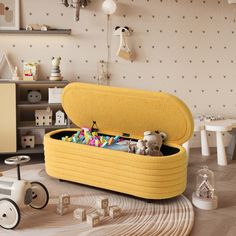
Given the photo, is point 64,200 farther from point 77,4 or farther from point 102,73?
point 77,4

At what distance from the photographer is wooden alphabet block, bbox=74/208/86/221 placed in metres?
2.58

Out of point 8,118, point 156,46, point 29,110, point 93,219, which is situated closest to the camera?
point 93,219

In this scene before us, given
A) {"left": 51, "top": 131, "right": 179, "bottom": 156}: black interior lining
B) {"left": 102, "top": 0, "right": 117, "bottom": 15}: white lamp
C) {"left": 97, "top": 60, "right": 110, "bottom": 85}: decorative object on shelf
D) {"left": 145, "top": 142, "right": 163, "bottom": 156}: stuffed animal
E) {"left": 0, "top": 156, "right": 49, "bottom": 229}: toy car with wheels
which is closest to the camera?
{"left": 0, "top": 156, "right": 49, "bottom": 229}: toy car with wheels

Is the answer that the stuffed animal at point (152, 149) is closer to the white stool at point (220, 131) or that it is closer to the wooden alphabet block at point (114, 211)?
the wooden alphabet block at point (114, 211)

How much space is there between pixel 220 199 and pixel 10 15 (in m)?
2.97

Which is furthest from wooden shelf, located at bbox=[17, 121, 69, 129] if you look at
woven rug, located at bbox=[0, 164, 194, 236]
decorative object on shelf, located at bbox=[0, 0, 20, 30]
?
decorative object on shelf, located at bbox=[0, 0, 20, 30]

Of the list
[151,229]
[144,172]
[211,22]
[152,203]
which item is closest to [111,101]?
[144,172]

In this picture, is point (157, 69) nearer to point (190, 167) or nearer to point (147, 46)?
point (147, 46)

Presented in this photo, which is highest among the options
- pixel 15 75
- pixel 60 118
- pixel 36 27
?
pixel 36 27

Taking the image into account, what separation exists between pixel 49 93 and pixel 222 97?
2297 mm

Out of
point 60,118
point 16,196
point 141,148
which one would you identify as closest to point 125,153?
point 141,148

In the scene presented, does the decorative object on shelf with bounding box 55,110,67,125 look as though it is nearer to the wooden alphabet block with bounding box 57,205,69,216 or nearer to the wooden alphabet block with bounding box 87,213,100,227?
the wooden alphabet block with bounding box 57,205,69,216

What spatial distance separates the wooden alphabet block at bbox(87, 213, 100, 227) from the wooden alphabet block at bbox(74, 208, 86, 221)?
3.0 inches

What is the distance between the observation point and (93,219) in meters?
2.49
